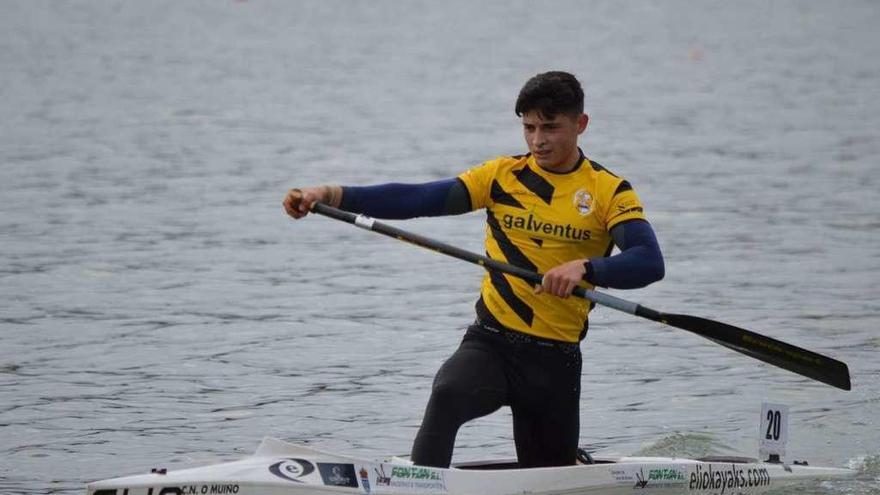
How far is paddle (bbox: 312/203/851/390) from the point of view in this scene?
27.1 feet

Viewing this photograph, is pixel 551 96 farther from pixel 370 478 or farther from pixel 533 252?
pixel 370 478

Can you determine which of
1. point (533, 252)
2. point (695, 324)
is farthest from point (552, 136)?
point (695, 324)

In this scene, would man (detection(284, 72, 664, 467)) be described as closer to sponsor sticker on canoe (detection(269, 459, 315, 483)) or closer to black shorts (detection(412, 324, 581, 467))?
black shorts (detection(412, 324, 581, 467))

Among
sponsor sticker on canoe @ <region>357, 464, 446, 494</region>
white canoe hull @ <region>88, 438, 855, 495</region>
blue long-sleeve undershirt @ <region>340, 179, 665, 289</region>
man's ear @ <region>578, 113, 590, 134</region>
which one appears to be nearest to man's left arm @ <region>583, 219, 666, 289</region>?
blue long-sleeve undershirt @ <region>340, 179, 665, 289</region>

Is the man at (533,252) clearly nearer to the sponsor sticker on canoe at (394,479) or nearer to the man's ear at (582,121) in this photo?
the man's ear at (582,121)

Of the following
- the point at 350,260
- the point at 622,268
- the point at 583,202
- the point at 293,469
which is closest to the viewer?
the point at 293,469

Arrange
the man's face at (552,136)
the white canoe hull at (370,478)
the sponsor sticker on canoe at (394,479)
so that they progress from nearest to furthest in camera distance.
→ 1. the white canoe hull at (370,478)
2. the sponsor sticker on canoe at (394,479)
3. the man's face at (552,136)

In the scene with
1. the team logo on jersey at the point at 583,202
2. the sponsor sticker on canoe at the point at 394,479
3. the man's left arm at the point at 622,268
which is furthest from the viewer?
the team logo on jersey at the point at 583,202

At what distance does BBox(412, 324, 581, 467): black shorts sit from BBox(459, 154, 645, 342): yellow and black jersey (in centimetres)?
10

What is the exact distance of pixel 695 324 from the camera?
8.90 meters

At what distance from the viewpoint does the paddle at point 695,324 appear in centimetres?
827

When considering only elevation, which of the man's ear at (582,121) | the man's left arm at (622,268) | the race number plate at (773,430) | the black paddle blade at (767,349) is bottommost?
the race number plate at (773,430)

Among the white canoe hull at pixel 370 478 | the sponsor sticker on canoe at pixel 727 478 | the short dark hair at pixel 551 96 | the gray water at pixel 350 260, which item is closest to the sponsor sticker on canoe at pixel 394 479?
the white canoe hull at pixel 370 478

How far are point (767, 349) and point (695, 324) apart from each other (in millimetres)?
486
